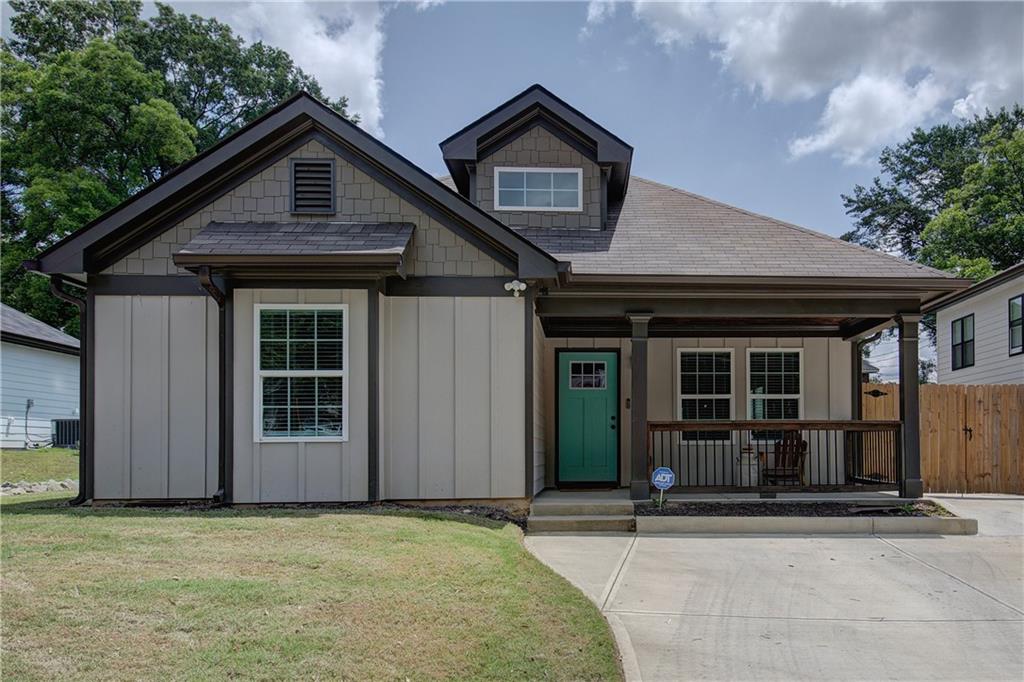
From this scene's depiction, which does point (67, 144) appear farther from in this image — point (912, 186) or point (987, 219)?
point (912, 186)

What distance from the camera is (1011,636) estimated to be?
5.36 m

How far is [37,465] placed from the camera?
54.7 feet

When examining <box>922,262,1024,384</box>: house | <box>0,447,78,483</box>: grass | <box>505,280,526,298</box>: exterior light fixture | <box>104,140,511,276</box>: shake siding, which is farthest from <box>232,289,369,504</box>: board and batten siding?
<box>922,262,1024,384</box>: house

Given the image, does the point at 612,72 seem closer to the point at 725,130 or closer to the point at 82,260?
the point at 725,130

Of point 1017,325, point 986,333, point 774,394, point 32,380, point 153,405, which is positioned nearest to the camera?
point 153,405

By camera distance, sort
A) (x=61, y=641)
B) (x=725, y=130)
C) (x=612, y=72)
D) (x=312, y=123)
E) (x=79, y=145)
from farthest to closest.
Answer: (x=79, y=145) < (x=725, y=130) < (x=612, y=72) < (x=312, y=123) < (x=61, y=641)

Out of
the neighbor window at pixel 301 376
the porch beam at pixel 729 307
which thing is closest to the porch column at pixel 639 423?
the porch beam at pixel 729 307

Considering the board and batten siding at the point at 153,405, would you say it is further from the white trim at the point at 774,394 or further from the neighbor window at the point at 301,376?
the white trim at the point at 774,394

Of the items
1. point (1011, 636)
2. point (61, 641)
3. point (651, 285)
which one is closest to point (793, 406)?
point (651, 285)

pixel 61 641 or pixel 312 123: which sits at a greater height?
pixel 312 123

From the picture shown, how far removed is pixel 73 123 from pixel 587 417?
72.6ft

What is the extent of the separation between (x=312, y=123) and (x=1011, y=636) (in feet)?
28.1

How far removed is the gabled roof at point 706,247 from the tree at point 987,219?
16.5m

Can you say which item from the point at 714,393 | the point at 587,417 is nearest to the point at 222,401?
the point at 587,417
